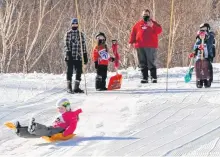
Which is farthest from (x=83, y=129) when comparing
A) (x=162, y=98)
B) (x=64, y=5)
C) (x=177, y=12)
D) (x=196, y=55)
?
(x=64, y=5)

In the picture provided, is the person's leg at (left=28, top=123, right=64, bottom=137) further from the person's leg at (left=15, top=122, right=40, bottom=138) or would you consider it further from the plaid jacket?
the plaid jacket

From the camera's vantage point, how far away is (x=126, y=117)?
28.9 ft

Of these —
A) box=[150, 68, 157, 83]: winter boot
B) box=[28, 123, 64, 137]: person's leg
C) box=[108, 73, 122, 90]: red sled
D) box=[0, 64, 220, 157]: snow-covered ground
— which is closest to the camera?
box=[0, 64, 220, 157]: snow-covered ground

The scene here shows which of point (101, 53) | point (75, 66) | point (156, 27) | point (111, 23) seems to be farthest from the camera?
point (111, 23)

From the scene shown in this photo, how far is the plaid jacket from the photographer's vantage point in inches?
450

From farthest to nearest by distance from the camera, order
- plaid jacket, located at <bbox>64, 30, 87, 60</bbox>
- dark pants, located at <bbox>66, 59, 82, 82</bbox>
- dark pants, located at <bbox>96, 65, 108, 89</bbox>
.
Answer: dark pants, located at <bbox>96, 65, 108, 89</bbox> → dark pants, located at <bbox>66, 59, 82, 82</bbox> → plaid jacket, located at <bbox>64, 30, 87, 60</bbox>

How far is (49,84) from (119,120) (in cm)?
496

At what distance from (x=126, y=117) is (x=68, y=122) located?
56.6 inches

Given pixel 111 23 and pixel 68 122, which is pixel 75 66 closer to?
pixel 68 122

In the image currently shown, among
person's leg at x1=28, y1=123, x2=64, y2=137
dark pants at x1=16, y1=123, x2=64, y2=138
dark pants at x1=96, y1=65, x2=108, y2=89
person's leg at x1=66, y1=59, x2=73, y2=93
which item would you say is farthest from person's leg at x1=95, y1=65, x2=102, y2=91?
person's leg at x1=28, y1=123, x2=64, y2=137

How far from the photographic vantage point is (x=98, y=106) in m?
10.0

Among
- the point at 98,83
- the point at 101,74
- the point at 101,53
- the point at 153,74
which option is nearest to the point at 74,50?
the point at 101,53

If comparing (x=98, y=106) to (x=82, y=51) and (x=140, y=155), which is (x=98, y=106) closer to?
(x=82, y=51)

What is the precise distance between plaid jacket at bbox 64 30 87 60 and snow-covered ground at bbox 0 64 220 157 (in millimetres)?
901
